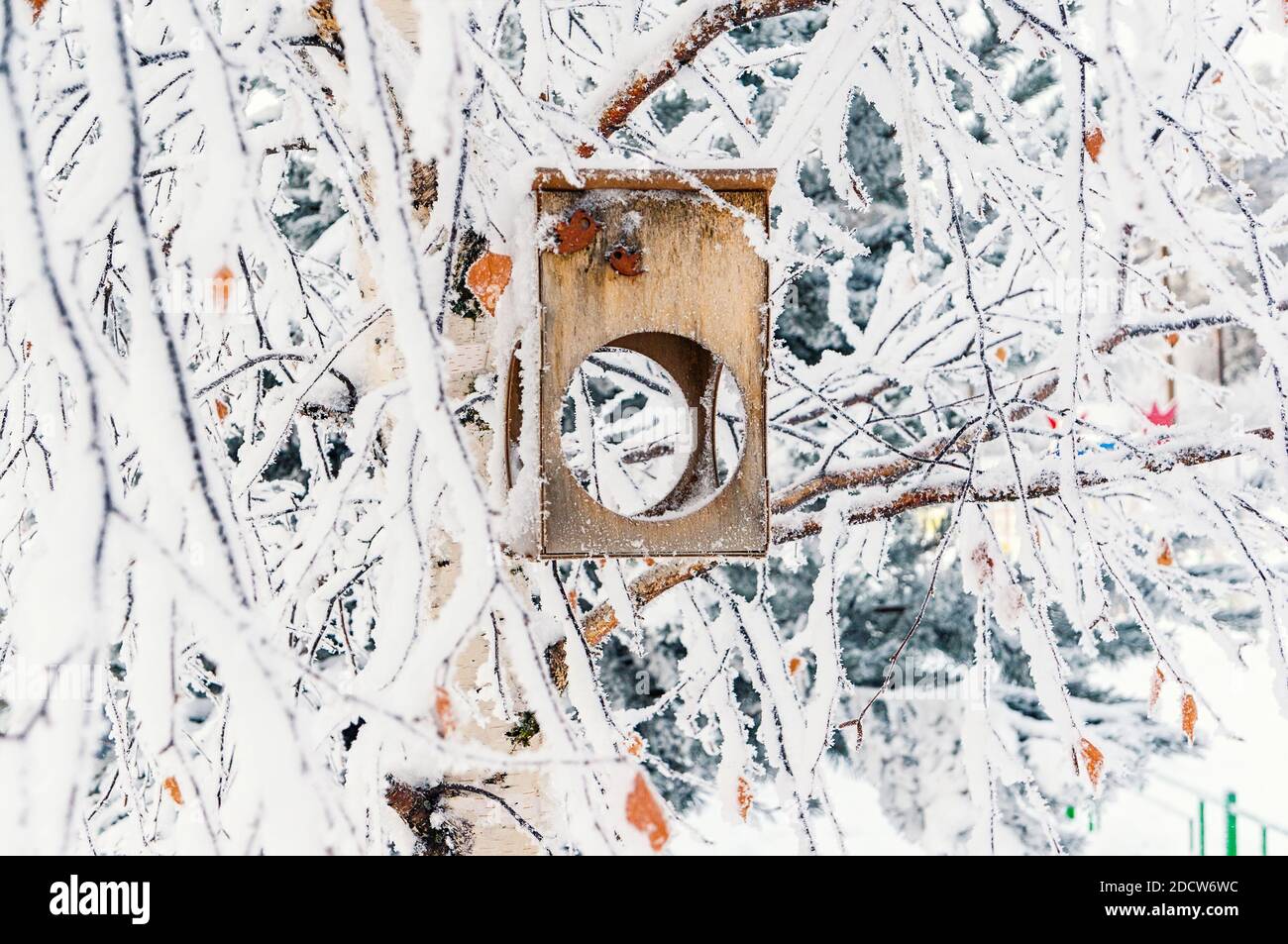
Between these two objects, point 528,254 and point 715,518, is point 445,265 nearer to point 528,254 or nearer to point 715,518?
point 528,254

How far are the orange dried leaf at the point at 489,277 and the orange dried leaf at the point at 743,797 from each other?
0.86 m

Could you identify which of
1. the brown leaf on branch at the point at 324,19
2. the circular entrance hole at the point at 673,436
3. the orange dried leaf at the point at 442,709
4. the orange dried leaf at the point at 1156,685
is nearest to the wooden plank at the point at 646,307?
the circular entrance hole at the point at 673,436

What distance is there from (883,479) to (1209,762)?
589 centimetres

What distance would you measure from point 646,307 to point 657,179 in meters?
0.15

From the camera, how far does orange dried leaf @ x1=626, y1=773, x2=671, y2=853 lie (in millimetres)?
761

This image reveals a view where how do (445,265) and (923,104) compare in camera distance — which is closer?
(445,265)

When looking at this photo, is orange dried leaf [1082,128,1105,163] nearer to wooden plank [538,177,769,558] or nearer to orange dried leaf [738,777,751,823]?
wooden plank [538,177,769,558]

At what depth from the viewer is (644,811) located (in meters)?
0.76

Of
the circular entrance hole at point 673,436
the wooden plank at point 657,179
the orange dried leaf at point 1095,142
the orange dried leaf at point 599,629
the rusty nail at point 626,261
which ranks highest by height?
the orange dried leaf at point 1095,142

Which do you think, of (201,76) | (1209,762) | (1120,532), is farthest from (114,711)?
(1209,762)

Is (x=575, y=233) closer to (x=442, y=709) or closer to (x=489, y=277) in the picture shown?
(x=489, y=277)

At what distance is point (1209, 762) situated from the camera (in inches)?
256

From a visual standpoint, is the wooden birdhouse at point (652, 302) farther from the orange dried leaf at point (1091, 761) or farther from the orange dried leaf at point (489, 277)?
the orange dried leaf at point (1091, 761)

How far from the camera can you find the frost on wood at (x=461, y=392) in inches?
24.0
